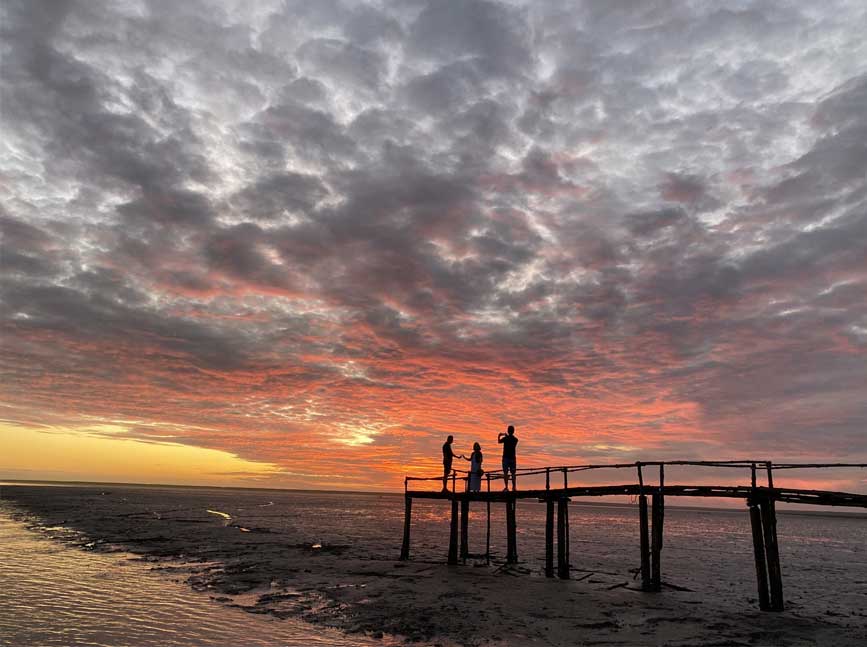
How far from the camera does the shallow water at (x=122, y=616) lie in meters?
14.3

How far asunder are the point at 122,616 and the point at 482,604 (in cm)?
1054

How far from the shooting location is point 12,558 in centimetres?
2762

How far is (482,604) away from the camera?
1897 centimetres

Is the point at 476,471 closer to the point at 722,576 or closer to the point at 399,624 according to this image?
the point at 399,624

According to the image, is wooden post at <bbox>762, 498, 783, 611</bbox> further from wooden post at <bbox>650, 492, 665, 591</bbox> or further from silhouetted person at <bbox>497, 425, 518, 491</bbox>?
silhouetted person at <bbox>497, 425, 518, 491</bbox>

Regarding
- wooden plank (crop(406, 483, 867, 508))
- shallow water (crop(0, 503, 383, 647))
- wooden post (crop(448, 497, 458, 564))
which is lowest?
shallow water (crop(0, 503, 383, 647))

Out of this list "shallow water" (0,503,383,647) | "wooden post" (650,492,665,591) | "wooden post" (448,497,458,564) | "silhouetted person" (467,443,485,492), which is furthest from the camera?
"wooden post" (448,497,458,564)

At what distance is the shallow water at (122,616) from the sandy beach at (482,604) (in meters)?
1.11

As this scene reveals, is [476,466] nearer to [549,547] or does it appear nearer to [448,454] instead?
[448,454]

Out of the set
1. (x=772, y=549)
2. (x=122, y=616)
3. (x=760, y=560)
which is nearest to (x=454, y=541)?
(x=760, y=560)

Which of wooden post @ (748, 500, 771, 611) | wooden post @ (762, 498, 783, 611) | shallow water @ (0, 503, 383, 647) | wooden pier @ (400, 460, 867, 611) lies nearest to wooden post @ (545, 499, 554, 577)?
wooden pier @ (400, 460, 867, 611)

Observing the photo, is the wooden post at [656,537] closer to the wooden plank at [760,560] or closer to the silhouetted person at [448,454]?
the wooden plank at [760,560]

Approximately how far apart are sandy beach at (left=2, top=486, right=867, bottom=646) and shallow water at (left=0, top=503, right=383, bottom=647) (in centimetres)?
111

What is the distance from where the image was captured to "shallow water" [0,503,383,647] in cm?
1428
